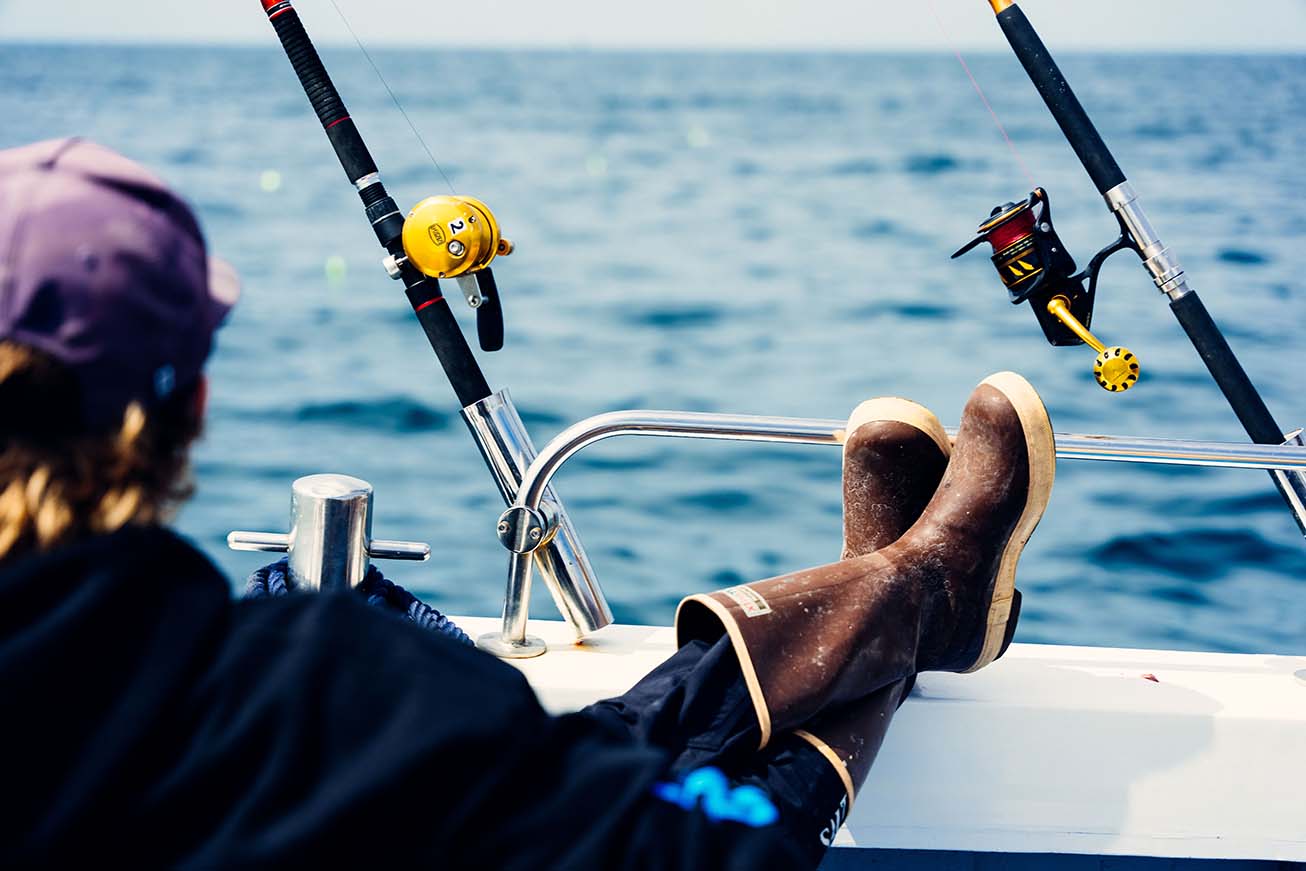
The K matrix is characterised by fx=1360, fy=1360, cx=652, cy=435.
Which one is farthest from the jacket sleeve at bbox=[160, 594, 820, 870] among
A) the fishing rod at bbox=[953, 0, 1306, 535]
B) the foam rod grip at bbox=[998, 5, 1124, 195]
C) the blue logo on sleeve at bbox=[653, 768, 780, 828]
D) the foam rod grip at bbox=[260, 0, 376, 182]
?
the foam rod grip at bbox=[998, 5, 1124, 195]

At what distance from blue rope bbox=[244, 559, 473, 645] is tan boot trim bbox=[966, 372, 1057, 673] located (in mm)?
614

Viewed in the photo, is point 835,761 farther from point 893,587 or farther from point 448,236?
point 448,236

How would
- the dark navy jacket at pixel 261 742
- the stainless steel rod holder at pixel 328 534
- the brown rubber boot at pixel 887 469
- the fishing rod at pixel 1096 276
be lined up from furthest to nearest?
Result: the fishing rod at pixel 1096 276 → the brown rubber boot at pixel 887 469 → the stainless steel rod holder at pixel 328 534 → the dark navy jacket at pixel 261 742

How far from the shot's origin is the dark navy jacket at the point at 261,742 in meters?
0.66

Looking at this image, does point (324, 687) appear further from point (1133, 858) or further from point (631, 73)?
point (631, 73)

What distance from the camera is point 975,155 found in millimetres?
19125

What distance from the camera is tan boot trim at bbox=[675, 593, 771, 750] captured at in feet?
4.44

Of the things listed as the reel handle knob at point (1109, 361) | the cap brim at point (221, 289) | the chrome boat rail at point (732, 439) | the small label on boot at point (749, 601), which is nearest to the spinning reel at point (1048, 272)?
the reel handle knob at point (1109, 361)

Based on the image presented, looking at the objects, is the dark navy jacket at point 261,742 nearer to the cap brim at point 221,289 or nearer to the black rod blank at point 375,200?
the cap brim at point 221,289

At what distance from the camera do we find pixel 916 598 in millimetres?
1522

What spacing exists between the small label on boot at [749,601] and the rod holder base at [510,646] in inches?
14.8

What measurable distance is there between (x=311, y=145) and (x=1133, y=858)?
18223 millimetres

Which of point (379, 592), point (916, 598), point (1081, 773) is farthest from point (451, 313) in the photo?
point (1081, 773)

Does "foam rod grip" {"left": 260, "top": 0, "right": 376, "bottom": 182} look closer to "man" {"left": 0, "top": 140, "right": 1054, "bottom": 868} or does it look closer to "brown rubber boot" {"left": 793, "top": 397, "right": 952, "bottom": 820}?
"brown rubber boot" {"left": 793, "top": 397, "right": 952, "bottom": 820}
